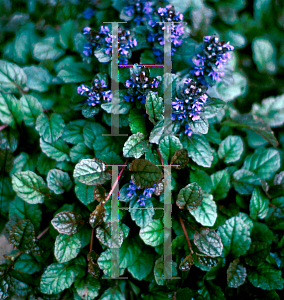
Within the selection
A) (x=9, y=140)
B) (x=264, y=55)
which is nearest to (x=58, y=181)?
(x=9, y=140)

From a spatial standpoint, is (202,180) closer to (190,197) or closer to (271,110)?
(190,197)

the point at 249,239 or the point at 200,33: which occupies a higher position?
the point at 200,33

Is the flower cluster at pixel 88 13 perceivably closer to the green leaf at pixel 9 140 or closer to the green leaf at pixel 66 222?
the green leaf at pixel 9 140

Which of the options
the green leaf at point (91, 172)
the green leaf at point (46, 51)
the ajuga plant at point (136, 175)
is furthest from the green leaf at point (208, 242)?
the green leaf at point (46, 51)

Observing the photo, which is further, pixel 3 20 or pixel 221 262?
pixel 3 20

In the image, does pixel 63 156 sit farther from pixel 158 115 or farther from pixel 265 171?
pixel 265 171

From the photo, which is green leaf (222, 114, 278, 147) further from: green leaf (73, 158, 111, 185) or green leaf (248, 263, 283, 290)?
green leaf (73, 158, 111, 185)

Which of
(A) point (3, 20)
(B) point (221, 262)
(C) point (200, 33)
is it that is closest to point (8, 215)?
(B) point (221, 262)

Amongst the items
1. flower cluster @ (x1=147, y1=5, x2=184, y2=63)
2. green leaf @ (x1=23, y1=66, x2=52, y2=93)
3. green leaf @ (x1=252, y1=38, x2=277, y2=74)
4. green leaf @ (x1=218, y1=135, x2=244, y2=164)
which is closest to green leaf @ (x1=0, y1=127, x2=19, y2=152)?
green leaf @ (x1=23, y1=66, x2=52, y2=93)
